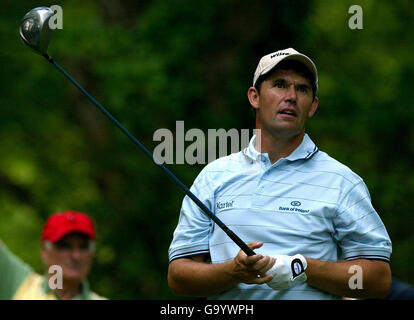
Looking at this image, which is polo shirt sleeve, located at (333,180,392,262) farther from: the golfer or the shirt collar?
the shirt collar

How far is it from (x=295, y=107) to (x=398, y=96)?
296 inches

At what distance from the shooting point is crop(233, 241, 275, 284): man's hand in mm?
3496

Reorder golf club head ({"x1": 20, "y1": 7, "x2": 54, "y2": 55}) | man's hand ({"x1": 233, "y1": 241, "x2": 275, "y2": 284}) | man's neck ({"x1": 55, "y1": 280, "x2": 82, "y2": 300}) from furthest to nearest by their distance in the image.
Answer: man's neck ({"x1": 55, "y1": 280, "x2": 82, "y2": 300}) < golf club head ({"x1": 20, "y1": 7, "x2": 54, "y2": 55}) < man's hand ({"x1": 233, "y1": 241, "x2": 275, "y2": 284})

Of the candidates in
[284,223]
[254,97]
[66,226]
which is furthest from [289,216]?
[66,226]

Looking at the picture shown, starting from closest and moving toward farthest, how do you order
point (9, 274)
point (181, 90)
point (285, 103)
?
point (285, 103)
point (9, 274)
point (181, 90)

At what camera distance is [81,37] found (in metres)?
10.8

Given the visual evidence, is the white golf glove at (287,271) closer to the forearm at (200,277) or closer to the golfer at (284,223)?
the golfer at (284,223)

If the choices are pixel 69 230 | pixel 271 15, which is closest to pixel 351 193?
pixel 69 230

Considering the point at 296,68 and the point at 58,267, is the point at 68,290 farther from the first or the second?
the point at 296,68

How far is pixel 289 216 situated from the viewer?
145 inches

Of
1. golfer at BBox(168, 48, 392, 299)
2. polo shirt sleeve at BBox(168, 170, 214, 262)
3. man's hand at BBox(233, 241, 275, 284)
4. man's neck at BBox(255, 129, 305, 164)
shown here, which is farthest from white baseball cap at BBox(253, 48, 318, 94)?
man's hand at BBox(233, 241, 275, 284)

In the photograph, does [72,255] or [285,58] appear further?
[72,255]

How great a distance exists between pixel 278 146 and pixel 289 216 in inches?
17.1

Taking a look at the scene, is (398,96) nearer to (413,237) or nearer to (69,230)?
(413,237)
